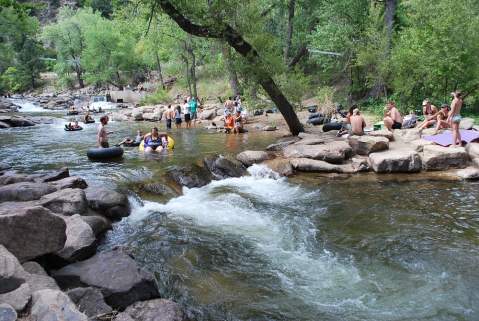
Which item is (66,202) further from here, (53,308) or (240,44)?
(240,44)

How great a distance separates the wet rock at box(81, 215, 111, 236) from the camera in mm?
7820

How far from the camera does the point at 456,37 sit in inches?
737

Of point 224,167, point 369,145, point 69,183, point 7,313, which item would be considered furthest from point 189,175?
point 7,313


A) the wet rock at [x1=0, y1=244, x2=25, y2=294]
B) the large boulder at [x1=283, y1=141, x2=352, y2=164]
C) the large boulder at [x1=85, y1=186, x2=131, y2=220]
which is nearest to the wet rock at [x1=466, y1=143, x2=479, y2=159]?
the large boulder at [x1=283, y1=141, x2=352, y2=164]

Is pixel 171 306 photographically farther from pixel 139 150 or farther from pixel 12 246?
pixel 139 150

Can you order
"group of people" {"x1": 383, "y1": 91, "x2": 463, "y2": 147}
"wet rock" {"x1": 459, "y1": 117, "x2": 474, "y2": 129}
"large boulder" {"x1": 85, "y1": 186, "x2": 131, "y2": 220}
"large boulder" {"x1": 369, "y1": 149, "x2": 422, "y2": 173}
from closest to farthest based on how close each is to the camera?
1. "large boulder" {"x1": 85, "y1": 186, "x2": 131, "y2": 220}
2. "large boulder" {"x1": 369, "y1": 149, "x2": 422, "y2": 173}
3. "group of people" {"x1": 383, "y1": 91, "x2": 463, "y2": 147}
4. "wet rock" {"x1": 459, "y1": 117, "x2": 474, "y2": 129}

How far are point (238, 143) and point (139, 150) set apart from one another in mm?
4140

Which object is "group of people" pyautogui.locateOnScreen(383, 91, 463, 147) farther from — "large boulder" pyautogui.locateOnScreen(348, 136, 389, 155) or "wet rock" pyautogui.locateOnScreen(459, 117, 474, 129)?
"large boulder" pyautogui.locateOnScreen(348, 136, 389, 155)

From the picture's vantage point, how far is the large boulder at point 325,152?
1346 centimetres

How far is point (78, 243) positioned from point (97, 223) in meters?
1.67

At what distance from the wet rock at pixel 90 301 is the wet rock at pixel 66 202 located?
10.8ft

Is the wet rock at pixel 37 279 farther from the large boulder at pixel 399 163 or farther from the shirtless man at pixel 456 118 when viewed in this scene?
the shirtless man at pixel 456 118

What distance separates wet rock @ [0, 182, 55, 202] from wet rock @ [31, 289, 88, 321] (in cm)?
463

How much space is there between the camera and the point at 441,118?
15211mm
